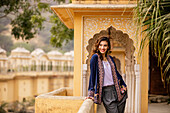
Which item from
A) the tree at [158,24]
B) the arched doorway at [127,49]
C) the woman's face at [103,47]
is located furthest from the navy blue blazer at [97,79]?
the arched doorway at [127,49]

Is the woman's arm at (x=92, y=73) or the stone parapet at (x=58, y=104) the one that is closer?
the woman's arm at (x=92, y=73)

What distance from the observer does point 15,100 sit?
2209cm

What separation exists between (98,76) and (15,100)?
830 inches

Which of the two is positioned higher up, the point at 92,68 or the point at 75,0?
the point at 75,0

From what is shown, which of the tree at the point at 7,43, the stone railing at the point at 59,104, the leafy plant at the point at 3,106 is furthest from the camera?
the tree at the point at 7,43

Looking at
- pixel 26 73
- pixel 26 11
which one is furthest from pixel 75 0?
pixel 26 73

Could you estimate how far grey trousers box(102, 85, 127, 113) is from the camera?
9.26 feet

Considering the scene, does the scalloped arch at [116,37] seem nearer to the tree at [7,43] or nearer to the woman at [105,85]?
the woman at [105,85]

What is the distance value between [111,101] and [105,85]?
9.1 inches

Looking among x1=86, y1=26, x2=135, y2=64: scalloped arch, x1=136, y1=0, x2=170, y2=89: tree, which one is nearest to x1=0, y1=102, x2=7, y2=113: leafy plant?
x1=86, y1=26, x2=135, y2=64: scalloped arch

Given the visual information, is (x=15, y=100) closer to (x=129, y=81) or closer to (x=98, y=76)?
(x=129, y=81)

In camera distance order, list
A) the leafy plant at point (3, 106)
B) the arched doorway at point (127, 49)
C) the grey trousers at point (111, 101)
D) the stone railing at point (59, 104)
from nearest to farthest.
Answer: the grey trousers at point (111, 101)
the stone railing at point (59, 104)
the arched doorway at point (127, 49)
the leafy plant at point (3, 106)

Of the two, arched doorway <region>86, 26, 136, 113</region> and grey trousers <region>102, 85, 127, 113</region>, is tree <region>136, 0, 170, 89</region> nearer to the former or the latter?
grey trousers <region>102, 85, 127, 113</region>

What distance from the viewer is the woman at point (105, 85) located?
285cm
